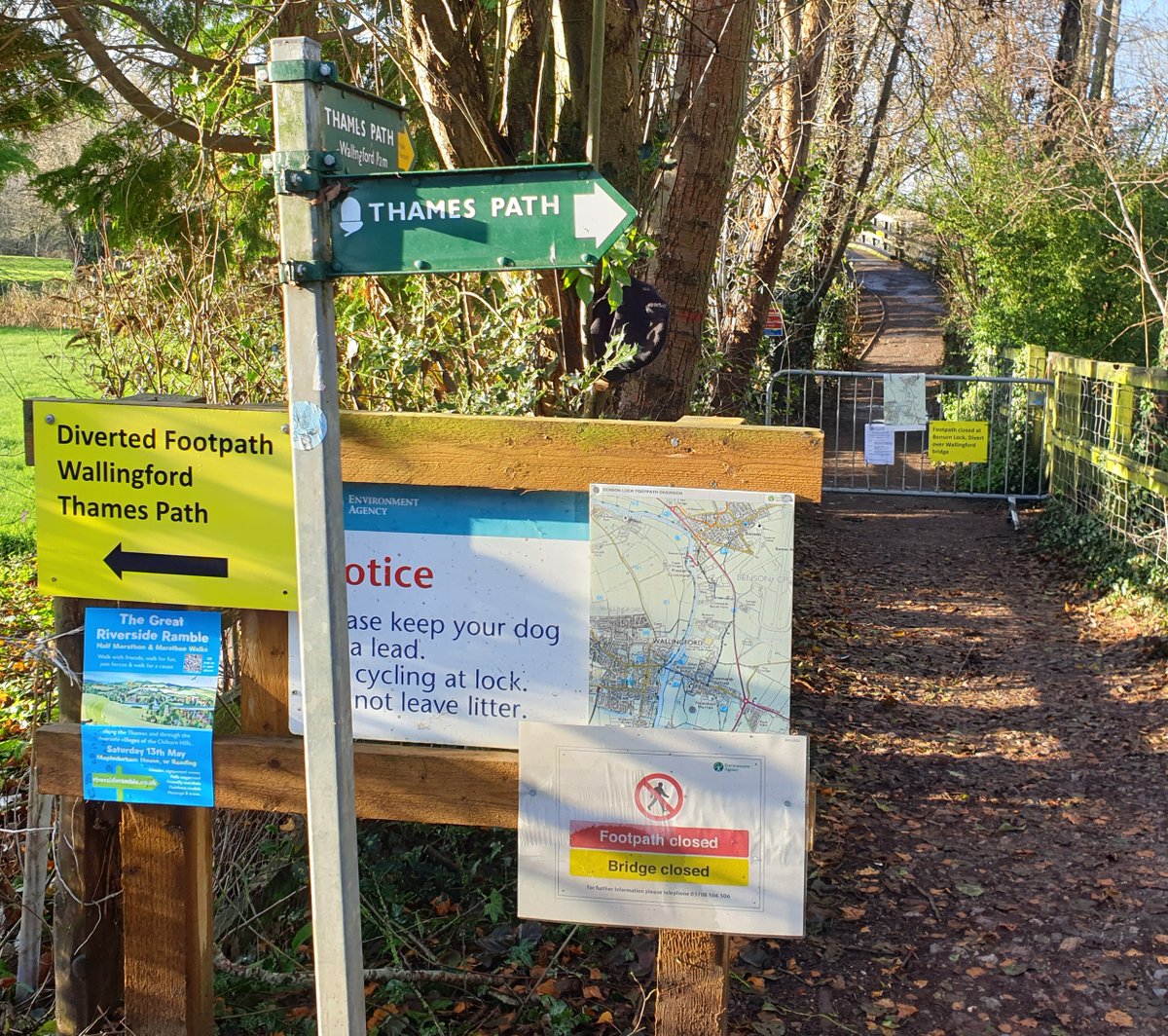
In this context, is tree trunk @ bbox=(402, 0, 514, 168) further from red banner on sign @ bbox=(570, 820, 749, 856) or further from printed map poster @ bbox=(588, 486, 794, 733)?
red banner on sign @ bbox=(570, 820, 749, 856)

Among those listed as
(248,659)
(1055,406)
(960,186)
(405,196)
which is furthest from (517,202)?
(960,186)

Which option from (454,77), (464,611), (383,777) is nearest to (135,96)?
(454,77)

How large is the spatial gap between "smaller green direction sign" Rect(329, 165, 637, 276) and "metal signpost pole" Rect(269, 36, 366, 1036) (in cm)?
8

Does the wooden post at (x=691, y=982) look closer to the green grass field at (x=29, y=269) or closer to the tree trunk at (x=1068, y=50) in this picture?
the green grass field at (x=29, y=269)

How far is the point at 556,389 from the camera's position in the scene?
4914mm

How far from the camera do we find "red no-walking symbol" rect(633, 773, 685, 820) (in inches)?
114

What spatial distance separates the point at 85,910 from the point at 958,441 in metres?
12.2

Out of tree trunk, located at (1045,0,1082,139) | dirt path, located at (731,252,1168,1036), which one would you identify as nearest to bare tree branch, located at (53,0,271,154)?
dirt path, located at (731,252,1168,1036)

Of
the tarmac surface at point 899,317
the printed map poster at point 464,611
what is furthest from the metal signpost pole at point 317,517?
the tarmac surface at point 899,317

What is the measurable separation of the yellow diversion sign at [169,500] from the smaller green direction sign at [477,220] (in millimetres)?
840

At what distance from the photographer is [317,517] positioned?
7.32 ft

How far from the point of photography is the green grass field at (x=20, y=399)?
7.71 meters

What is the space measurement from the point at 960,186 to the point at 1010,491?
4.96m

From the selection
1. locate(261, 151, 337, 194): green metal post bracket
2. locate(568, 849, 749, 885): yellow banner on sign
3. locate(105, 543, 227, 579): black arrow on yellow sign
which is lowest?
locate(568, 849, 749, 885): yellow banner on sign
